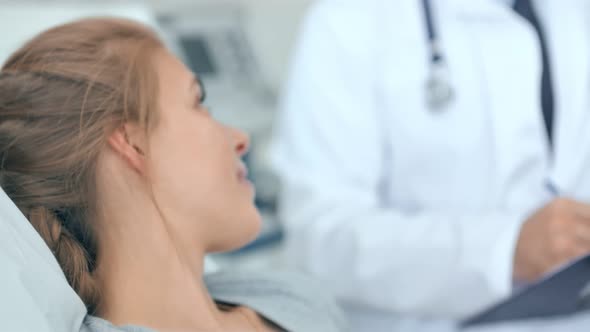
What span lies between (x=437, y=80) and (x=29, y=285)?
2.42 feet

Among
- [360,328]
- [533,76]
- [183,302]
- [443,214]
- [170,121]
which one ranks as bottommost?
[360,328]

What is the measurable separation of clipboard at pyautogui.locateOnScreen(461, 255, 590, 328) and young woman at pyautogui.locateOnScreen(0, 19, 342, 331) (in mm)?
426

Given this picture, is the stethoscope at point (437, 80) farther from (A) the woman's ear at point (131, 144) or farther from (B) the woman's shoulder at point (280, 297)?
(A) the woman's ear at point (131, 144)

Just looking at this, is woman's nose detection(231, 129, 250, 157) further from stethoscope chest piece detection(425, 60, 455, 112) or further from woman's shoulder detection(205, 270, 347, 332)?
stethoscope chest piece detection(425, 60, 455, 112)

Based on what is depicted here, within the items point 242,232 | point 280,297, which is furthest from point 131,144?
point 280,297

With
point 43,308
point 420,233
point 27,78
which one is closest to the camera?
point 43,308

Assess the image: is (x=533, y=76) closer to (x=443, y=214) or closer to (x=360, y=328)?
(x=443, y=214)

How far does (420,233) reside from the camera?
3.52ft

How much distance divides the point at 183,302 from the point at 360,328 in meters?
0.53

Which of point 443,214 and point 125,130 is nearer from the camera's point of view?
point 125,130

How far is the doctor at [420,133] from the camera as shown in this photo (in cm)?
110

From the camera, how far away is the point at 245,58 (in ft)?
5.38

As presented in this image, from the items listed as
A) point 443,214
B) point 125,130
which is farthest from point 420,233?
point 125,130

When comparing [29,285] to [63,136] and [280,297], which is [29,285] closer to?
[63,136]
